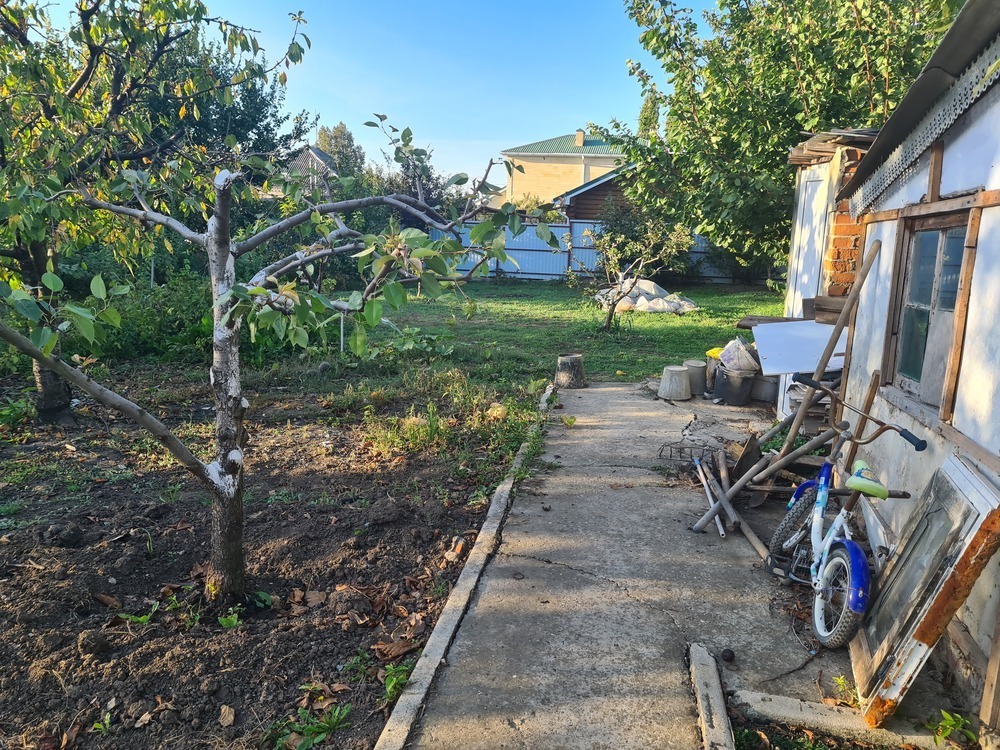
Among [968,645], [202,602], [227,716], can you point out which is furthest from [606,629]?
[202,602]

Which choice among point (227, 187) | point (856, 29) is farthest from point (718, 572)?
point (856, 29)

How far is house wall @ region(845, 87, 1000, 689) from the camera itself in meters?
2.97

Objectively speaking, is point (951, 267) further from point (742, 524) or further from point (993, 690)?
point (993, 690)

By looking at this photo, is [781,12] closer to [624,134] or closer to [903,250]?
[624,134]

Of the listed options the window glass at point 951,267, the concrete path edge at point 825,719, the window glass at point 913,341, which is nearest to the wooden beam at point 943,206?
the window glass at point 951,267

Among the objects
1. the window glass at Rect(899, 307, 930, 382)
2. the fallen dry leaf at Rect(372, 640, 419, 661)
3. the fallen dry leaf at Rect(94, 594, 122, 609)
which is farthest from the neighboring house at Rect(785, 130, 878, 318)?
the fallen dry leaf at Rect(94, 594, 122, 609)

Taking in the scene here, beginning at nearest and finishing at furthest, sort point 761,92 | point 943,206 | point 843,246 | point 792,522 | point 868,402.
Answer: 1. point 943,206
2. point 792,522
3. point 868,402
4. point 843,246
5. point 761,92

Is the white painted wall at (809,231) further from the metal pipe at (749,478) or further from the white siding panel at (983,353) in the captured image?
the white siding panel at (983,353)

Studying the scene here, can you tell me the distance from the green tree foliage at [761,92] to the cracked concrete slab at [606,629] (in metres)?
6.08

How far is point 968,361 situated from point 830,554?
3.86 ft

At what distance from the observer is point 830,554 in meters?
3.53

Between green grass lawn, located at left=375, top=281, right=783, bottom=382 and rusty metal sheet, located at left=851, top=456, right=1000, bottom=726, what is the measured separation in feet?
17.5

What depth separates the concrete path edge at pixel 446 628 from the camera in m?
2.72

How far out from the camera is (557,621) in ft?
11.7
